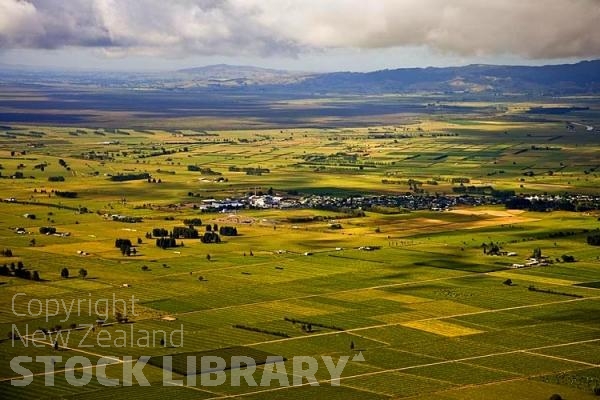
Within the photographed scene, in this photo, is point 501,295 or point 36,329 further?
point 501,295

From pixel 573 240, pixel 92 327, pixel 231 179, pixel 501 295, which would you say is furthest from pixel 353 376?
pixel 231 179

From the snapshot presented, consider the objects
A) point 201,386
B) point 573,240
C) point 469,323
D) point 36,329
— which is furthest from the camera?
point 573,240

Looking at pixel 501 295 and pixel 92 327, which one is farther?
pixel 501 295

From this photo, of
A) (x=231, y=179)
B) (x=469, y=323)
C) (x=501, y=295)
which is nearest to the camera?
(x=469, y=323)

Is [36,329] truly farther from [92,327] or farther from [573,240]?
[573,240]

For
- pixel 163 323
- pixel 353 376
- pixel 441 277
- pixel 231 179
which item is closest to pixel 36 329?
pixel 163 323

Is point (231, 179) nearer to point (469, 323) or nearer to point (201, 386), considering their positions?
point (469, 323)

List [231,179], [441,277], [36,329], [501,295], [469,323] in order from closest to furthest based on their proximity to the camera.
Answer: [36,329] < [469,323] < [501,295] < [441,277] < [231,179]

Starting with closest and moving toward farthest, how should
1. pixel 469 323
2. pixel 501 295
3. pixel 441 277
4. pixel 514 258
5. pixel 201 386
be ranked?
pixel 201 386
pixel 469 323
pixel 501 295
pixel 441 277
pixel 514 258
